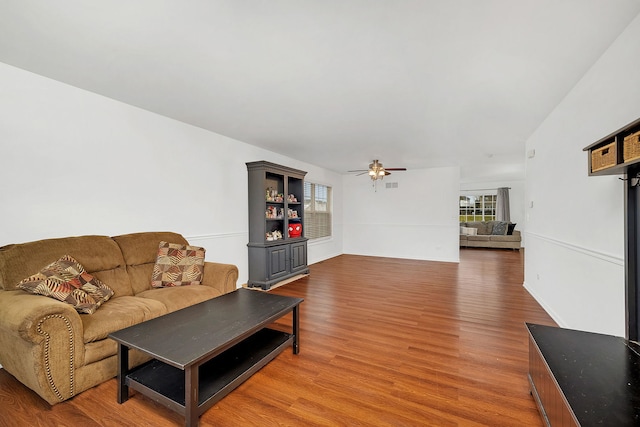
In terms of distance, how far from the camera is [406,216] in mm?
7586

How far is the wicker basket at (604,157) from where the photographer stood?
1.49m

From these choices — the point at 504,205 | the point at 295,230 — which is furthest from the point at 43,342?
the point at 504,205

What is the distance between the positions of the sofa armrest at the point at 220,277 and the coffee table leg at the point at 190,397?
4.82ft

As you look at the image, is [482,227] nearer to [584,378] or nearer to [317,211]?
[317,211]

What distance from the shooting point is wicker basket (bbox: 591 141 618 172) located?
4.90 ft

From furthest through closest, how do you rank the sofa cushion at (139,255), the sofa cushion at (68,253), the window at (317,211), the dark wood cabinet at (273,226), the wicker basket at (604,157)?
the window at (317,211), the dark wood cabinet at (273,226), the sofa cushion at (139,255), the sofa cushion at (68,253), the wicker basket at (604,157)

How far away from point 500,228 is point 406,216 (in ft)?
13.1

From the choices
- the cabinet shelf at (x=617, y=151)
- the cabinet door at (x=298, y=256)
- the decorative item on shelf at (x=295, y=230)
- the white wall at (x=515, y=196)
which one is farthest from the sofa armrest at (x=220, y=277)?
the white wall at (x=515, y=196)

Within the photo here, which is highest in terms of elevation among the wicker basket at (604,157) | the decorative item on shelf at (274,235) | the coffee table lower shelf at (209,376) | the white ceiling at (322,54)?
the white ceiling at (322,54)

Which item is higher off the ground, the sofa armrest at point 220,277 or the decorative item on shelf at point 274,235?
the decorative item on shelf at point 274,235

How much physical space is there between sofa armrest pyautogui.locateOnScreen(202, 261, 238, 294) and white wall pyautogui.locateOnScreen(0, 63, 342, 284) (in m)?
0.96

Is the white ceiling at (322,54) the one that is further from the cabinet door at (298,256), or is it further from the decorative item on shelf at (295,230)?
the cabinet door at (298,256)

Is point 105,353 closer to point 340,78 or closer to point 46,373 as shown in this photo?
point 46,373

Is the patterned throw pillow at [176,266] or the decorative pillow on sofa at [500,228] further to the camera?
the decorative pillow on sofa at [500,228]
